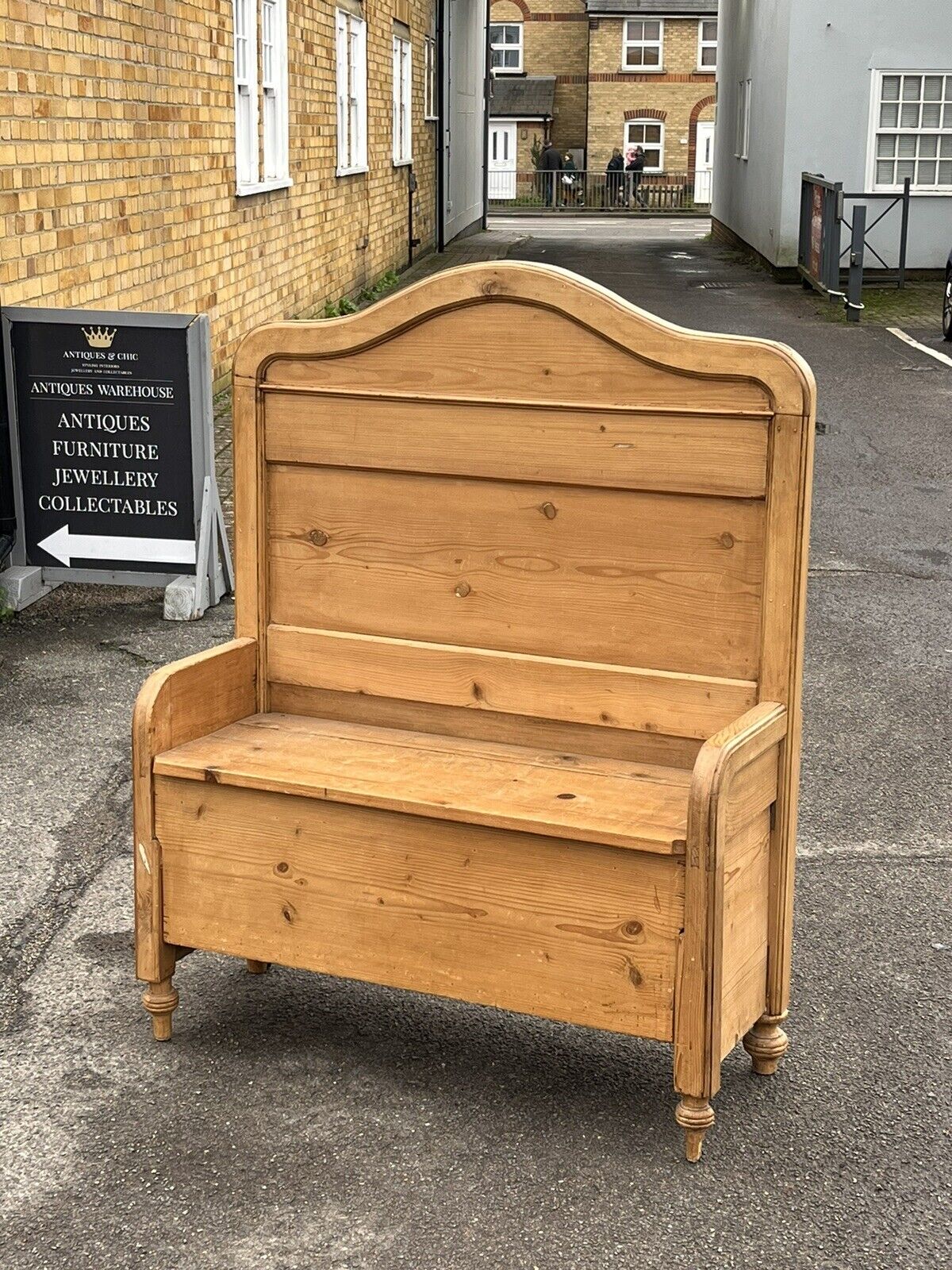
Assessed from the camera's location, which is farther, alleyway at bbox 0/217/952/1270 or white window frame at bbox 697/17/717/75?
white window frame at bbox 697/17/717/75

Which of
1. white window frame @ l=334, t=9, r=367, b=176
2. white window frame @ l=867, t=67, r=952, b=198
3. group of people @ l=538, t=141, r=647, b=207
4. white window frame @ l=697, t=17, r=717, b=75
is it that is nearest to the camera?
white window frame @ l=334, t=9, r=367, b=176

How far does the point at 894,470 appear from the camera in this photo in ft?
34.4

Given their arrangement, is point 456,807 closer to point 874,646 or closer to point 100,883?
point 100,883

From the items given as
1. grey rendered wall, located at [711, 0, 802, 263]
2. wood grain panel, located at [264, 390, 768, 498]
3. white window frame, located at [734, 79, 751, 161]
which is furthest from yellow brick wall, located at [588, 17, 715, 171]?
wood grain panel, located at [264, 390, 768, 498]

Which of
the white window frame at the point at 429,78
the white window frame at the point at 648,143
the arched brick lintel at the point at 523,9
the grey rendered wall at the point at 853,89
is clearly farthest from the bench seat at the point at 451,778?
the arched brick lintel at the point at 523,9

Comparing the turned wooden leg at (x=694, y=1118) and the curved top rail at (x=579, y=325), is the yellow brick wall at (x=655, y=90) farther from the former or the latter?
the turned wooden leg at (x=694, y=1118)

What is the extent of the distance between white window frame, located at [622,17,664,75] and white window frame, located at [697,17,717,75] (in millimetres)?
1154

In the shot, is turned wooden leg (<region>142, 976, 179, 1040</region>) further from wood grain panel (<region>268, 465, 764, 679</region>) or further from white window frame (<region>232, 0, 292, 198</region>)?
white window frame (<region>232, 0, 292, 198</region>)

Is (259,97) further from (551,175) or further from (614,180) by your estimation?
(614,180)

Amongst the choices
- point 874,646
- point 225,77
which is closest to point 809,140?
point 225,77

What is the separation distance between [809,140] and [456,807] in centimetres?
2175

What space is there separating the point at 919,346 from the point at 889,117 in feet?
26.1

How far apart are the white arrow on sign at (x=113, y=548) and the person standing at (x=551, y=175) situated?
4687 cm

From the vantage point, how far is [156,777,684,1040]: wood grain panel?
3.00 metres
